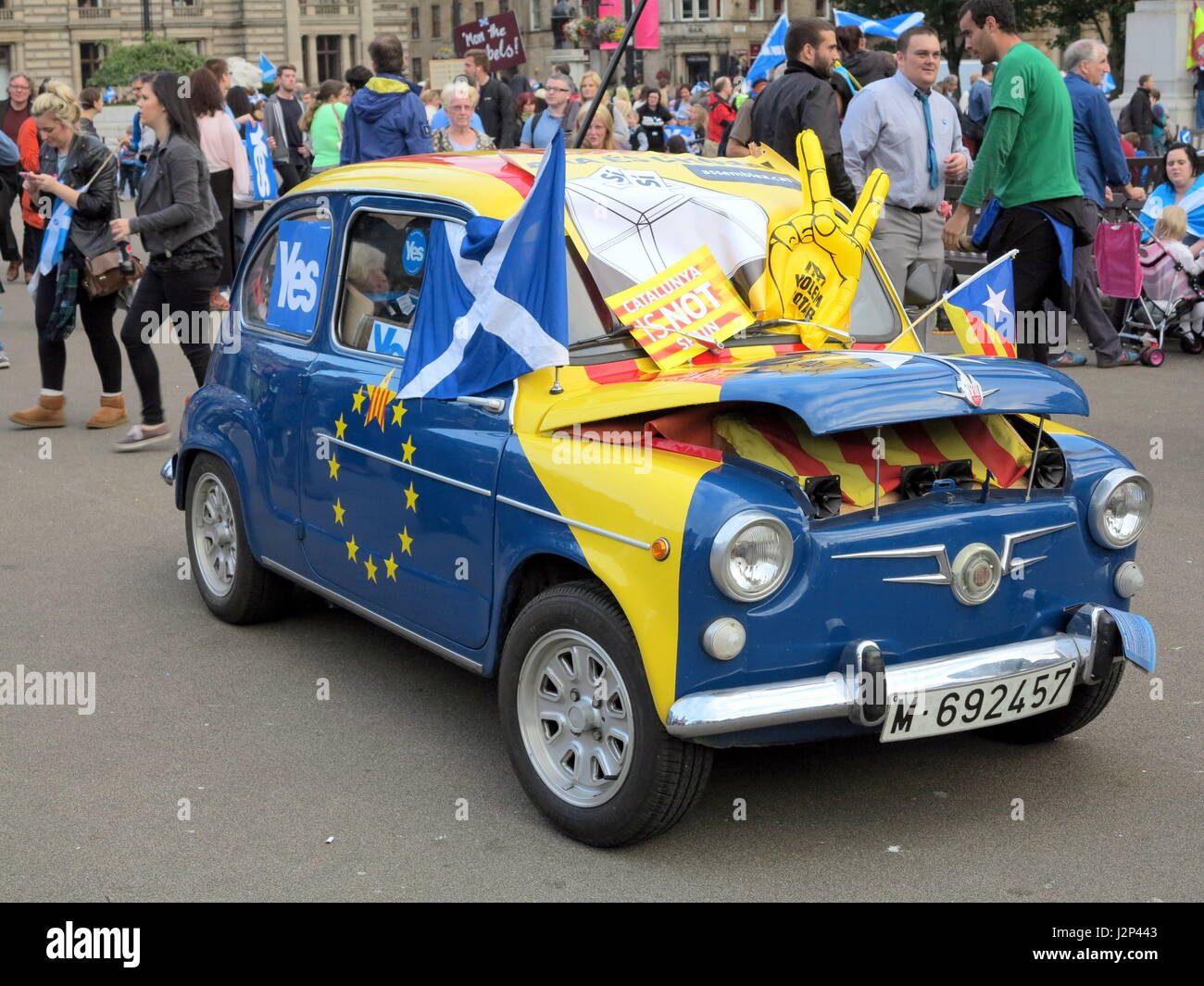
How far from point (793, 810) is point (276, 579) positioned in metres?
2.57

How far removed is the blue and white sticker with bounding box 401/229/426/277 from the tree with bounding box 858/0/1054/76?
5100cm

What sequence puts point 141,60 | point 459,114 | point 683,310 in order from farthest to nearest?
point 141,60
point 459,114
point 683,310

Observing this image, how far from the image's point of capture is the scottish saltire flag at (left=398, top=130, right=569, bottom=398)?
15.4 feet

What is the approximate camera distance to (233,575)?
21.1ft

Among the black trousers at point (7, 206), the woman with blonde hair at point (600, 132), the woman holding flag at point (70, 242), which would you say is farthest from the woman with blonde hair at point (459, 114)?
the black trousers at point (7, 206)

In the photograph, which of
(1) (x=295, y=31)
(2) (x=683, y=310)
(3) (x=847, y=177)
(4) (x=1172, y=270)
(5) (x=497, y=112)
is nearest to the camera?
(2) (x=683, y=310)

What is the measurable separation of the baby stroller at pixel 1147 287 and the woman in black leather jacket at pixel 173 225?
6613 mm

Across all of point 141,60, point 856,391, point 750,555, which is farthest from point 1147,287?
point 141,60

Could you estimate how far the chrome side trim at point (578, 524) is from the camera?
413 centimetres

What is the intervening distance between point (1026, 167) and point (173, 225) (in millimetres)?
4763

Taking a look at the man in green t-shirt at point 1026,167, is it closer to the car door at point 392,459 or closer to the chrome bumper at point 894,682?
the car door at point 392,459

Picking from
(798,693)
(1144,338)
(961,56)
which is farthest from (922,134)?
(961,56)

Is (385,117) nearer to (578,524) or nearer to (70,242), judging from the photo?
(70,242)
